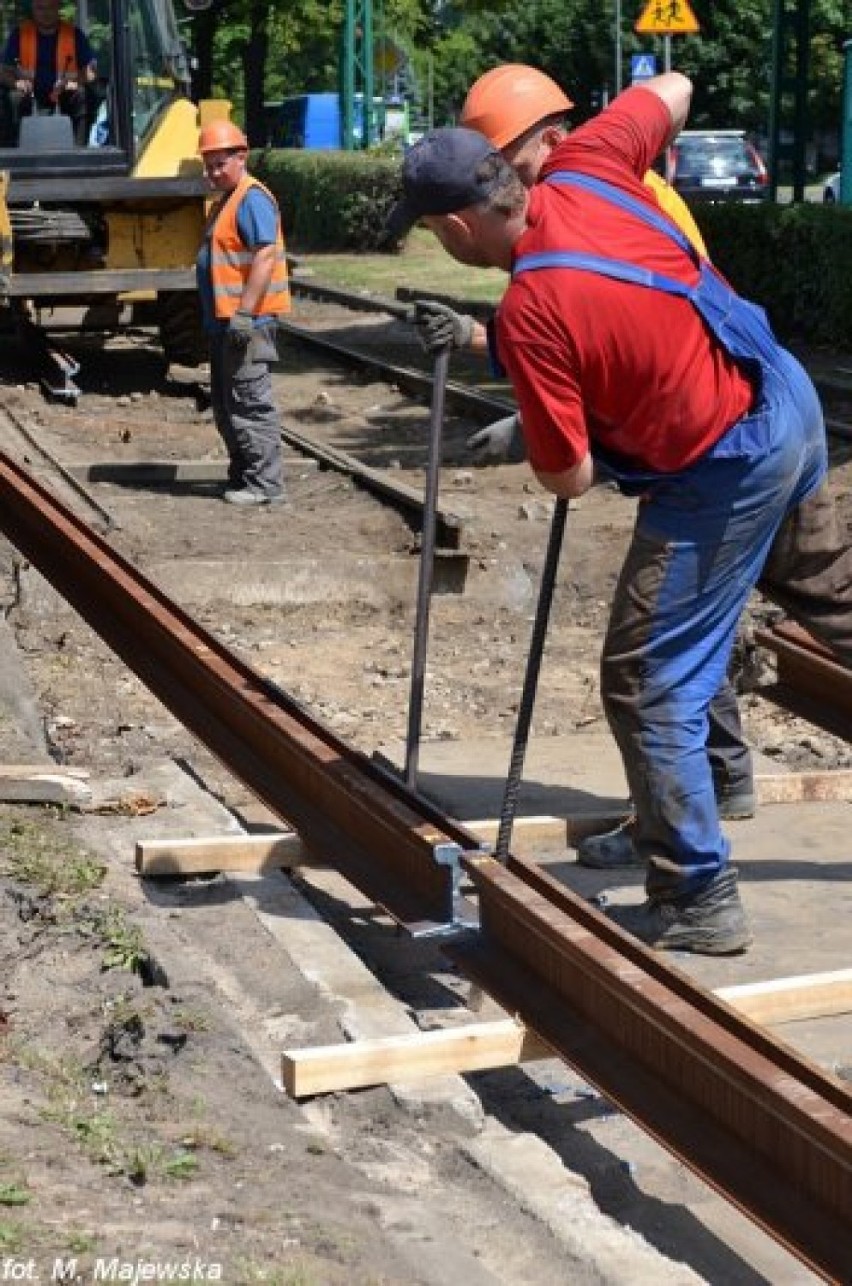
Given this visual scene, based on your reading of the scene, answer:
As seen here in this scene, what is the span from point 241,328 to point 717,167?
35.6 meters

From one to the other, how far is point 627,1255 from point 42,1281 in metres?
1.13

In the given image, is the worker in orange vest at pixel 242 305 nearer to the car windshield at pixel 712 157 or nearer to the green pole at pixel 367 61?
the green pole at pixel 367 61

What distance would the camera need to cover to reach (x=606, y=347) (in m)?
4.93

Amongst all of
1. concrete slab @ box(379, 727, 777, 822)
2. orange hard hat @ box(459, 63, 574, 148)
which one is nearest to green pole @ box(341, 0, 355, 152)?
concrete slab @ box(379, 727, 777, 822)

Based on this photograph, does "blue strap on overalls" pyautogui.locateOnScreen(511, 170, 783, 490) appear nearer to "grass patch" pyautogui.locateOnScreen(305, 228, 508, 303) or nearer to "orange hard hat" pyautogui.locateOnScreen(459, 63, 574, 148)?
"orange hard hat" pyautogui.locateOnScreen(459, 63, 574, 148)

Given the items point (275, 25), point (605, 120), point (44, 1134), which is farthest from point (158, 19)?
point (275, 25)

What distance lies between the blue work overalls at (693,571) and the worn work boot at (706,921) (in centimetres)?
4

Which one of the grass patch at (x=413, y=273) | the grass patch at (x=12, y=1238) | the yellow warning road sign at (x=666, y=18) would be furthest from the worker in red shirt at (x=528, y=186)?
the yellow warning road sign at (x=666, y=18)

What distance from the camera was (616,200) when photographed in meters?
5.13

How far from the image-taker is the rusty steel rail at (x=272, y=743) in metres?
5.49

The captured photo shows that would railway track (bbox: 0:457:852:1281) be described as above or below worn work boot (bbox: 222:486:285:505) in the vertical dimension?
above

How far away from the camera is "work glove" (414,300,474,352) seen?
5.54m

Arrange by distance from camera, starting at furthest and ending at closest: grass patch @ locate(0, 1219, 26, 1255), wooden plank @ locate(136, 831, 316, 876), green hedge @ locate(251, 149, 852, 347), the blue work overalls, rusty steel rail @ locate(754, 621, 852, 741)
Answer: green hedge @ locate(251, 149, 852, 347)
rusty steel rail @ locate(754, 621, 852, 741)
wooden plank @ locate(136, 831, 316, 876)
the blue work overalls
grass patch @ locate(0, 1219, 26, 1255)

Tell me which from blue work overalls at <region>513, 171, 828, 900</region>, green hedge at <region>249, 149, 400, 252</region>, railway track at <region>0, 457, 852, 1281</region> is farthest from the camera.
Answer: green hedge at <region>249, 149, 400, 252</region>
